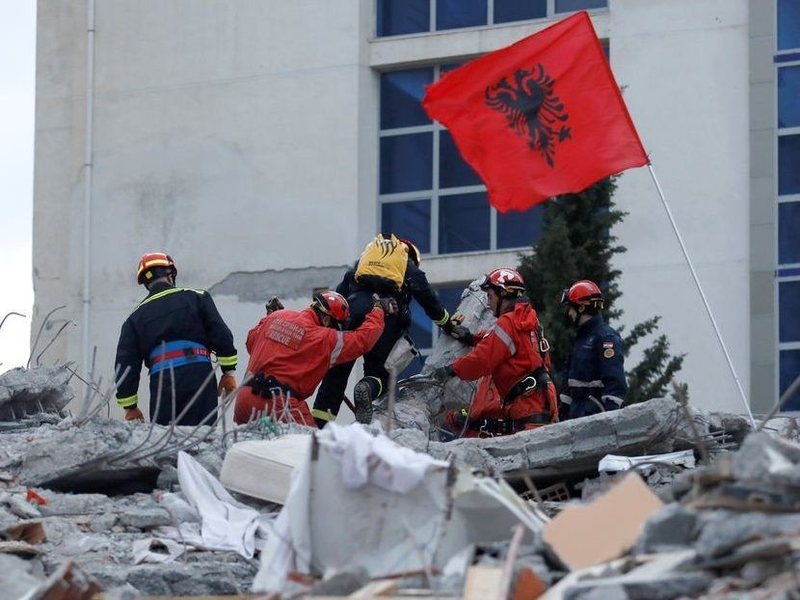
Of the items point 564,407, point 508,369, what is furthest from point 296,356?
point 564,407

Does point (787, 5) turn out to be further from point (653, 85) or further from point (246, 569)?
point (246, 569)

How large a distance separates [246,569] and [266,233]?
60.8ft

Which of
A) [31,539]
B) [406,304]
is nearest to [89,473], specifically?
[31,539]

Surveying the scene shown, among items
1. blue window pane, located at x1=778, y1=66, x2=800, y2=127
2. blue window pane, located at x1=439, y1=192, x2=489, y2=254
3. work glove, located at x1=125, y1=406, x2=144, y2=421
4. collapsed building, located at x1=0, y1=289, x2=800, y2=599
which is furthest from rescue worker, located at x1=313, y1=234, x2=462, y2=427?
blue window pane, located at x1=439, y1=192, x2=489, y2=254

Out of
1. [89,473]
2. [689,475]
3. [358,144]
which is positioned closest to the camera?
[689,475]

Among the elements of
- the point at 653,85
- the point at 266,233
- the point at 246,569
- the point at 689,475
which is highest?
the point at 653,85

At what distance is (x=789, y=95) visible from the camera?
2544 cm

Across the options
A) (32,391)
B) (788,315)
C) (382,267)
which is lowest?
(32,391)

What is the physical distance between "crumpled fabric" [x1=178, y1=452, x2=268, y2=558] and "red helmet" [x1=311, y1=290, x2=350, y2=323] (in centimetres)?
252

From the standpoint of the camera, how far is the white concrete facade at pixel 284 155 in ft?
83.8

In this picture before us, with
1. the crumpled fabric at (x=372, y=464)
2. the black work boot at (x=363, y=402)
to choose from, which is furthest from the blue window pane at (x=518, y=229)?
the crumpled fabric at (x=372, y=464)

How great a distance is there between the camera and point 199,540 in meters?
10.1

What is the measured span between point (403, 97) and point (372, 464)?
19788 millimetres

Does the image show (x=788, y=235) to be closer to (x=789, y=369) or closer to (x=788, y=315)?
(x=788, y=315)
